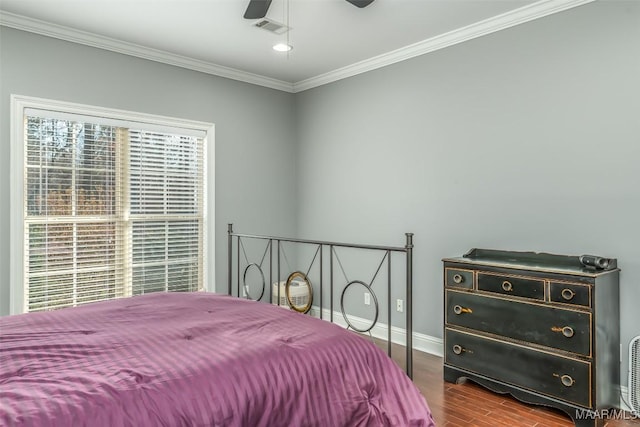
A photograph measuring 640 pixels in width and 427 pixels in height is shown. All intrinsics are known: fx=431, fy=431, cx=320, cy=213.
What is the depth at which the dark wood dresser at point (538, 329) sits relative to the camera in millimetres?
2342

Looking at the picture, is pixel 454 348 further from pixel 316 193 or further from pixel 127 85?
pixel 127 85

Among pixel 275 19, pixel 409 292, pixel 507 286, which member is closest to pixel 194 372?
pixel 409 292

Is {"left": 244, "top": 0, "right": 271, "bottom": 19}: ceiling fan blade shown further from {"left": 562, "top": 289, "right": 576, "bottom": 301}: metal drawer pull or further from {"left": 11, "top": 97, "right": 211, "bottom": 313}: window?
{"left": 562, "top": 289, "right": 576, "bottom": 301}: metal drawer pull

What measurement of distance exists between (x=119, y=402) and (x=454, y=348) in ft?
7.53

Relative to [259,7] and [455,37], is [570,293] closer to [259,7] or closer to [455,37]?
[455,37]

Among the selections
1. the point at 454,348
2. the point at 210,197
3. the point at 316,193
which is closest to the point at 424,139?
the point at 316,193

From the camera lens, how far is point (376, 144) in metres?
4.02

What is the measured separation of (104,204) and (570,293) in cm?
344

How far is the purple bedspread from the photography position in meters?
1.26

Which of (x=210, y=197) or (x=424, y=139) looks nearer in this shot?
(x=424, y=139)

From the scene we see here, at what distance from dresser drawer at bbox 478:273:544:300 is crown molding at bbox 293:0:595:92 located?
1.79m

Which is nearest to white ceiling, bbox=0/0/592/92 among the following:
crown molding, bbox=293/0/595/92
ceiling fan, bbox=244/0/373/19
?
crown molding, bbox=293/0/595/92

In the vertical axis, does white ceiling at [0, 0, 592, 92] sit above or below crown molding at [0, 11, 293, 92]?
above

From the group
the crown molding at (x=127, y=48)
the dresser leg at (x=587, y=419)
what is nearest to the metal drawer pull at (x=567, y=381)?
the dresser leg at (x=587, y=419)
